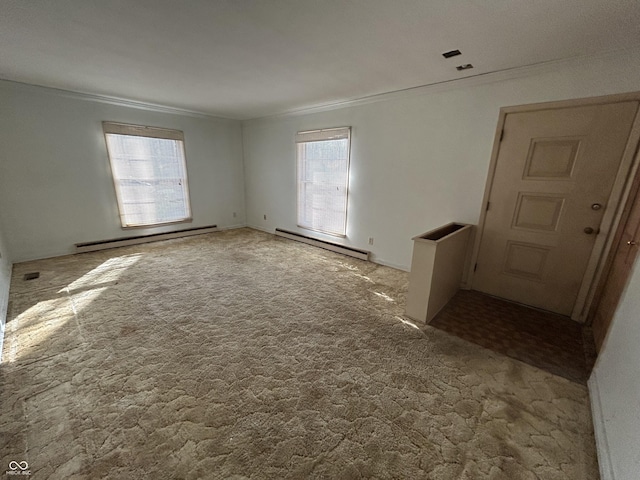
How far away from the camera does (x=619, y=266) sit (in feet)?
7.00

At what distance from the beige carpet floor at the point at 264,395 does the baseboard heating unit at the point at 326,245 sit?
1.35 meters

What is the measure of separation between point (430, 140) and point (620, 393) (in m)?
2.80

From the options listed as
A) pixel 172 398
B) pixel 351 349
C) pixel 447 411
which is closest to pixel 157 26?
pixel 172 398

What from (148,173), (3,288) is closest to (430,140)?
(148,173)

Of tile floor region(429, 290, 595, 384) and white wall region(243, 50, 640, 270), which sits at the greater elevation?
white wall region(243, 50, 640, 270)

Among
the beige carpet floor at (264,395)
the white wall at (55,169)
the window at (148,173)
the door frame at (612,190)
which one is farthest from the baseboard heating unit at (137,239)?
the door frame at (612,190)

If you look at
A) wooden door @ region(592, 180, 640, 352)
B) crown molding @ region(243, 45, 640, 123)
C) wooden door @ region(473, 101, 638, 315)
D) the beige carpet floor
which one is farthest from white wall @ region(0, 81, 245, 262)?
wooden door @ region(592, 180, 640, 352)

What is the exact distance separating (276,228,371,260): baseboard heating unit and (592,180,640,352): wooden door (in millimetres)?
2564

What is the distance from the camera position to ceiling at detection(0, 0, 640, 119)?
5.37 ft

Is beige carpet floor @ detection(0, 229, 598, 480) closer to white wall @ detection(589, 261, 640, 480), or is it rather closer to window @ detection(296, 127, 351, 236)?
white wall @ detection(589, 261, 640, 480)

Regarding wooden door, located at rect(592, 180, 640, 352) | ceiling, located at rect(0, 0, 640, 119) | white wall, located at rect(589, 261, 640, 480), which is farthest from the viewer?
wooden door, located at rect(592, 180, 640, 352)

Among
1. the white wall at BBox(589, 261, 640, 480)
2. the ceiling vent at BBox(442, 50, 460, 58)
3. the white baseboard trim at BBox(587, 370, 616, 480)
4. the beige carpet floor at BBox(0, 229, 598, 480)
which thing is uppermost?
the ceiling vent at BBox(442, 50, 460, 58)

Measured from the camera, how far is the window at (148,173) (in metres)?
4.25

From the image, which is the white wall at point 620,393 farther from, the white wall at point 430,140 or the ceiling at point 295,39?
the ceiling at point 295,39
